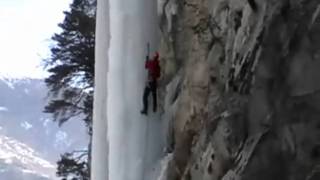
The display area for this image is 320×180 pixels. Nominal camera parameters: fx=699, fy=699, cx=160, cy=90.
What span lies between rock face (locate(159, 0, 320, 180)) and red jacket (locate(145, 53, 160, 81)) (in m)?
2.57

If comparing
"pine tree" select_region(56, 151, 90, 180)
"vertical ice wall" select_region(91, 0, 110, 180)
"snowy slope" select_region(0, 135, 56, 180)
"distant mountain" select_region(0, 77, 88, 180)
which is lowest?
"snowy slope" select_region(0, 135, 56, 180)

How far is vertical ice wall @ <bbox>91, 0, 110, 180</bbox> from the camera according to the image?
19.7 metres

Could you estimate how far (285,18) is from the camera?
9406mm

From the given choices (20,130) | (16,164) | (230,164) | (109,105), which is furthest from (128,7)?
(20,130)

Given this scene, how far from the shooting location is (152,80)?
17.2 m

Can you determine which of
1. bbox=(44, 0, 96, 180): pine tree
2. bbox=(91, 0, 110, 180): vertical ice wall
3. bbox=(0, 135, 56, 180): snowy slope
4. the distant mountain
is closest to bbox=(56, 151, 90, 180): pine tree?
bbox=(44, 0, 96, 180): pine tree

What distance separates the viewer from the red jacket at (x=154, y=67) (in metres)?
16.9

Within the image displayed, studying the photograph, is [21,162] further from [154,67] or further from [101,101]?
[154,67]

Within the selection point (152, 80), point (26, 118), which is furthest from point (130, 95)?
point (26, 118)

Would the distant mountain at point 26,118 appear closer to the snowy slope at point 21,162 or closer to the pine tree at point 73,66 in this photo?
the snowy slope at point 21,162

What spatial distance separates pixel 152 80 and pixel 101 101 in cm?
349

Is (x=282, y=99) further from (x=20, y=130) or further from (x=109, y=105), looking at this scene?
(x=20, y=130)

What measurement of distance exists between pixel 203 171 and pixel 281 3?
11.7 feet

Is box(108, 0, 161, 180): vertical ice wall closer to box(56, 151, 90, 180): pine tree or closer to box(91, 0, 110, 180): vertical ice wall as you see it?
box(91, 0, 110, 180): vertical ice wall
